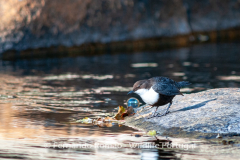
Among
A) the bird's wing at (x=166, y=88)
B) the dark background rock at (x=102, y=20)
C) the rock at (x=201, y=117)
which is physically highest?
the dark background rock at (x=102, y=20)

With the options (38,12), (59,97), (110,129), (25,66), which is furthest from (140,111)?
(38,12)

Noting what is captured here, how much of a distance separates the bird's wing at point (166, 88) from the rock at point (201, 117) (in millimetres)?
454

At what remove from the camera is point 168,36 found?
2998 centimetres

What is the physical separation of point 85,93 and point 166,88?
4.93 meters

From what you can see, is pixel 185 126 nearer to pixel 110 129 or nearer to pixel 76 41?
pixel 110 129

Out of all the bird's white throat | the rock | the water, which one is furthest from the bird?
the water

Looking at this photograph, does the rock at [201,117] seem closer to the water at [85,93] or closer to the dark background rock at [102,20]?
the water at [85,93]

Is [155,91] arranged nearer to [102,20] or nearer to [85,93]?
[85,93]

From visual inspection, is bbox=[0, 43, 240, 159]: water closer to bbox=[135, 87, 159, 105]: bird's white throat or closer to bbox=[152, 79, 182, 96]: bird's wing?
bbox=[135, 87, 159, 105]: bird's white throat

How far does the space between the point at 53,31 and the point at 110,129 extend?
1730cm

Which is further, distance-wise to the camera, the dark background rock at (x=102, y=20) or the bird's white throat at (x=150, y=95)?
the dark background rock at (x=102, y=20)

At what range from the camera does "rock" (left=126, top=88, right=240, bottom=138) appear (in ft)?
27.7

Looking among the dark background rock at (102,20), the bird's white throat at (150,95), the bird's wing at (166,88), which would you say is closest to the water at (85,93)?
the bird's white throat at (150,95)

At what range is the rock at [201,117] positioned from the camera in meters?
8.45
